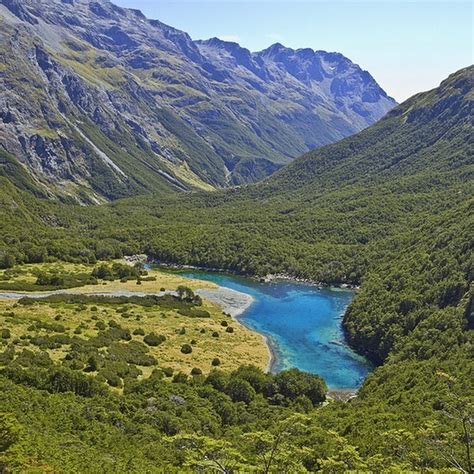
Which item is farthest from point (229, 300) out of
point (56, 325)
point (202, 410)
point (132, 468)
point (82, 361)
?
point (132, 468)

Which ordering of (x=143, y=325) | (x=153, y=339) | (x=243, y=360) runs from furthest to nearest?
(x=143, y=325) → (x=153, y=339) → (x=243, y=360)

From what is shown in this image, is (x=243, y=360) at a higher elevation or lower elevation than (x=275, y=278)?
lower

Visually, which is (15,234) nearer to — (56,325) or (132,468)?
(56,325)

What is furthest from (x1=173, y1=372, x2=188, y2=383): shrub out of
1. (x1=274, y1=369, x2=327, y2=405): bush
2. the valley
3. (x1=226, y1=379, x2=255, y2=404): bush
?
(x1=274, y1=369, x2=327, y2=405): bush

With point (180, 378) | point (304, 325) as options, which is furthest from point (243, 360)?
point (304, 325)

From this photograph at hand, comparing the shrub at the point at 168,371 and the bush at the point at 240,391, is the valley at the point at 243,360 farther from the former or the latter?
the shrub at the point at 168,371

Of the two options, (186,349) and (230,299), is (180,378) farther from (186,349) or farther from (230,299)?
(230,299)
